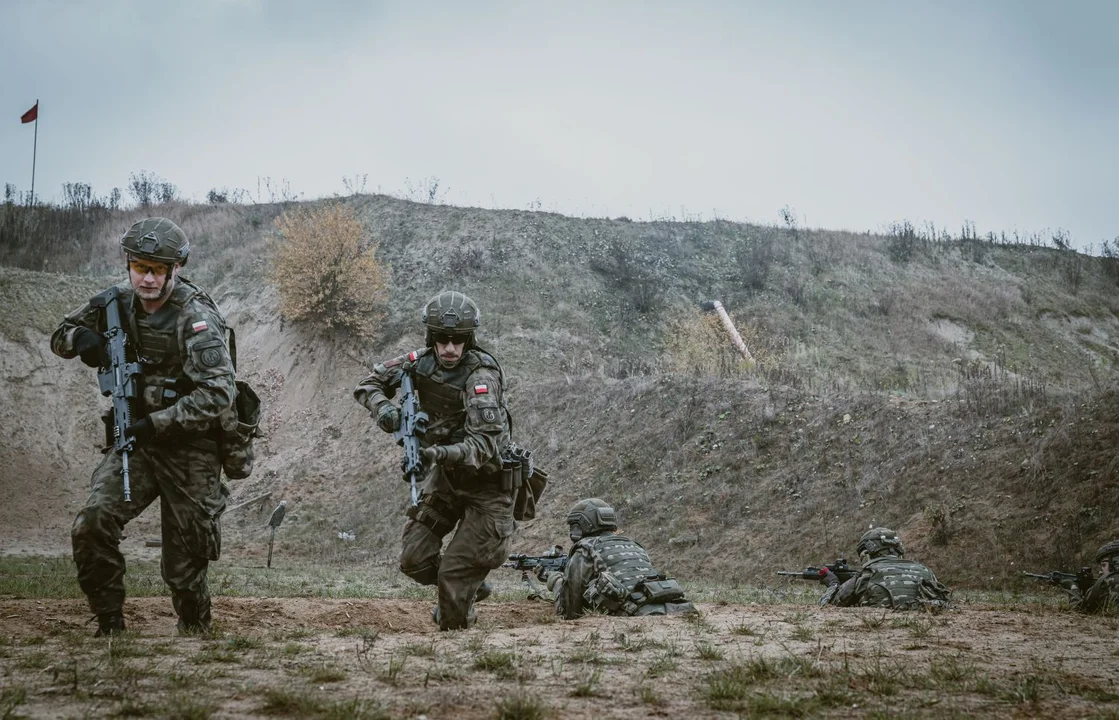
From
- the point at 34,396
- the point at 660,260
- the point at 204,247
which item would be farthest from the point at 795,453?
the point at 204,247

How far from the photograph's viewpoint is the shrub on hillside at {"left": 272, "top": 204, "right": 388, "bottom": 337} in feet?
98.7

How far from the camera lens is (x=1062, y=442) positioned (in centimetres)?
1573

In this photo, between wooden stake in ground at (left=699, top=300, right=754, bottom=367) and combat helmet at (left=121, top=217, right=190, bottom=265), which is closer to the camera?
combat helmet at (left=121, top=217, right=190, bottom=265)

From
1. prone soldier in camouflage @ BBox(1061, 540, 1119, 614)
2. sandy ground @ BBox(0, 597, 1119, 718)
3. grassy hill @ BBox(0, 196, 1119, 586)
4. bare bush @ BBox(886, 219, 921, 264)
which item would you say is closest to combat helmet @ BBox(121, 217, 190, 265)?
sandy ground @ BBox(0, 597, 1119, 718)

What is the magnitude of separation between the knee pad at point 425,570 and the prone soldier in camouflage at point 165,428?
Result: 1585 mm

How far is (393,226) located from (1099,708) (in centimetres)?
3436

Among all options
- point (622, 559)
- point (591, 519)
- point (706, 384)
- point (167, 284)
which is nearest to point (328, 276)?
point (706, 384)

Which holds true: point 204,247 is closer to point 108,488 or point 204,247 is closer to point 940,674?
point 108,488

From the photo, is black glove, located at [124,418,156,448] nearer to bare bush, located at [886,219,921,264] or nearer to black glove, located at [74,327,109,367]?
black glove, located at [74,327,109,367]

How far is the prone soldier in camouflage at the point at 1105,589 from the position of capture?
8.57m

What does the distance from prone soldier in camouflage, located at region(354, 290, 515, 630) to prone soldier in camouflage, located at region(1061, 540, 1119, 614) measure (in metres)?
5.38

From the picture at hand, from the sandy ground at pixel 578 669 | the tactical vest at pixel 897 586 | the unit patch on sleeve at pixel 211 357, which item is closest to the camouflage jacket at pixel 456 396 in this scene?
the unit patch on sleeve at pixel 211 357

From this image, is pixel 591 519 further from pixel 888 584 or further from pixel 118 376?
pixel 118 376

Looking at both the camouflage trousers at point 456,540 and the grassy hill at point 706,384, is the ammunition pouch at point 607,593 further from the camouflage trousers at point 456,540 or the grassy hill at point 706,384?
the grassy hill at point 706,384
